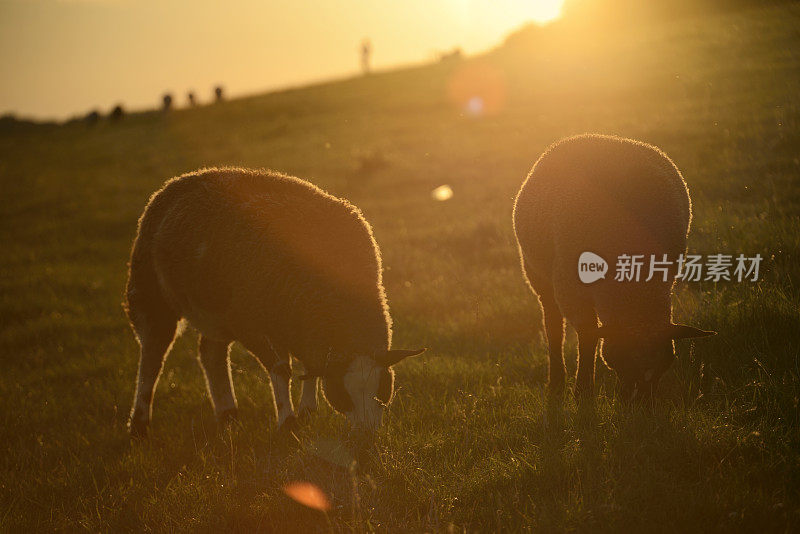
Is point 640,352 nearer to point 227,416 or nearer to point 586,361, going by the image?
point 586,361

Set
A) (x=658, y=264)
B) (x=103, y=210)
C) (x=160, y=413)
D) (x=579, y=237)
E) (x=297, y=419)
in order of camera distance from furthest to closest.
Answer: (x=103, y=210)
(x=160, y=413)
(x=297, y=419)
(x=579, y=237)
(x=658, y=264)

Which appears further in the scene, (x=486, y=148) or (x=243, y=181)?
(x=486, y=148)

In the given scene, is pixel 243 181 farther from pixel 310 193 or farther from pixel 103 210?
pixel 103 210

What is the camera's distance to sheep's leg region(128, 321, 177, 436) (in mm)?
6141

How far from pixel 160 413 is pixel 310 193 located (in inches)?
120

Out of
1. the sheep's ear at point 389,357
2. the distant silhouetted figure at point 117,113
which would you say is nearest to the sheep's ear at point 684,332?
the sheep's ear at point 389,357

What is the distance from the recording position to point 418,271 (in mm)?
10156

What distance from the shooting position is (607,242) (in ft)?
15.5

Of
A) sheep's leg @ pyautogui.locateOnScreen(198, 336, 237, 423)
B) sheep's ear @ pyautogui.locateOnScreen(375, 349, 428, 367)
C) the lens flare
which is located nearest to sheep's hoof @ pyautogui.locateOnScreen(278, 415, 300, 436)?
sheep's leg @ pyautogui.locateOnScreen(198, 336, 237, 423)

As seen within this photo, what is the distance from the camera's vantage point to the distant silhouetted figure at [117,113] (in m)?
45.9

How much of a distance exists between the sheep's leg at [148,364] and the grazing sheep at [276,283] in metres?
0.04

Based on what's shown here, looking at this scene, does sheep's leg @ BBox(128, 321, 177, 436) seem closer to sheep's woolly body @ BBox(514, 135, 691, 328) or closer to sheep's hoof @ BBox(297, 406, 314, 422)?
sheep's hoof @ BBox(297, 406, 314, 422)

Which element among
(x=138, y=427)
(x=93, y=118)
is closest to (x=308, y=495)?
(x=138, y=427)

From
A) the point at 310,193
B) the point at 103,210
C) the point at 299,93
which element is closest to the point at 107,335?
the point at 310,193
